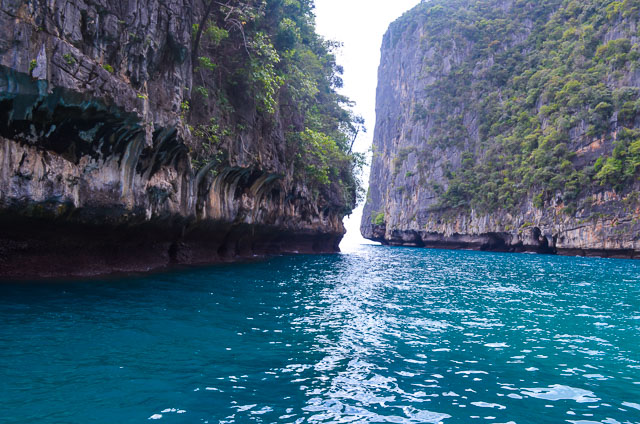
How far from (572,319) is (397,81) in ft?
310

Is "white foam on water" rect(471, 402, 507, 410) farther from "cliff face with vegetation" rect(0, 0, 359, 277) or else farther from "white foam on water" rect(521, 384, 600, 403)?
"cliff face with vegetation" rect(0, 0, 359, 277)

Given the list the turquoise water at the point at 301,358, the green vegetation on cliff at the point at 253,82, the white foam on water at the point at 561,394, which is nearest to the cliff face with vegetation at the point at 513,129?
the green vegetation on cliff at the point at 253,82

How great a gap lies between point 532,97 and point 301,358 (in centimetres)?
6039

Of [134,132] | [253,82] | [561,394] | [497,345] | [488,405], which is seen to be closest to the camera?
[488,405]

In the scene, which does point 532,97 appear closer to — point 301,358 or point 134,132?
point 134,132

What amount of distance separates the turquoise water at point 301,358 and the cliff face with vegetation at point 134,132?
83.4 inches

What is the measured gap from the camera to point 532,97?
184 ft

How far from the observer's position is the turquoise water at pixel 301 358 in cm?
460

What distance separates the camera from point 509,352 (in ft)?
23.4

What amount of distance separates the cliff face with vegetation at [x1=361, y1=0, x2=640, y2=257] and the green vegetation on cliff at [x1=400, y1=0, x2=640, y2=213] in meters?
0.16

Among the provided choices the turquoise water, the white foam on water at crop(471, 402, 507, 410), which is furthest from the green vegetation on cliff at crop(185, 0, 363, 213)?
the white foam on water at crop(471, 402, 507, 410)

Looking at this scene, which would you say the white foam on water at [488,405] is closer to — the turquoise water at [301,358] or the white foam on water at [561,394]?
the turquoise water at [301,358]

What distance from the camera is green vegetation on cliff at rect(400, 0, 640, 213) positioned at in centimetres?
4266

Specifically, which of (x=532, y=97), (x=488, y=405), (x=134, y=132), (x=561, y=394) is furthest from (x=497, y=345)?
(x=532, y=97)
